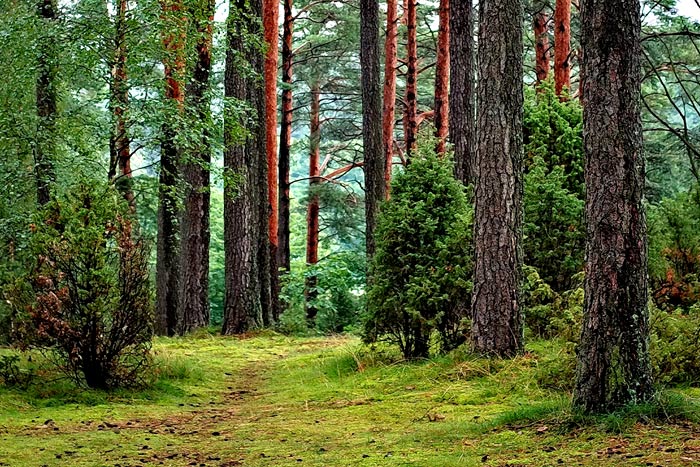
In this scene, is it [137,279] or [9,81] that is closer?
[137,279]

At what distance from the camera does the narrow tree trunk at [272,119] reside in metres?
20.7

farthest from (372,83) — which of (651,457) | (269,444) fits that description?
(651,457)

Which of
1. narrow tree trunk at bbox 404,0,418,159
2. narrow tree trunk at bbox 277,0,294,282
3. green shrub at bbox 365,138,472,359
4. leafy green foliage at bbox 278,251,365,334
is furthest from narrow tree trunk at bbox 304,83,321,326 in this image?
green shrub at bbox 365,138,472,359

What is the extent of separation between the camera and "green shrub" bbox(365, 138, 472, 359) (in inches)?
336

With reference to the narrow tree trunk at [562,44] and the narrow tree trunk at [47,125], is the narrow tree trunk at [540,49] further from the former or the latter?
the narrow tree trunk at [47,125]

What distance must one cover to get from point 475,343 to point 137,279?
10.5 ft

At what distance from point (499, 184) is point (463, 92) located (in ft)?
21.0

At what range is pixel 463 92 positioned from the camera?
13867 millimetres

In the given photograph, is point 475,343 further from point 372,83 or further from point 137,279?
point 372,83

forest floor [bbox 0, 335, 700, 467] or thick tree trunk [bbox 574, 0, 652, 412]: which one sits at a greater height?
thick tree trunk [bbox 574, 0, 652, 412]

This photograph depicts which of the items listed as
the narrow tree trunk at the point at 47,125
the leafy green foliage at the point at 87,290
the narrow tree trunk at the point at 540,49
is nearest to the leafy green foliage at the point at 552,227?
the leafy green foliage at the point at 87,290

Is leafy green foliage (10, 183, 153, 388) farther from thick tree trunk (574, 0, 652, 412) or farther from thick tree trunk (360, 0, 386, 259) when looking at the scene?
thick tree trunk (360, 0, 386, 259)

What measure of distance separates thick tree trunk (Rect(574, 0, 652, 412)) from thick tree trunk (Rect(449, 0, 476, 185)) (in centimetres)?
849

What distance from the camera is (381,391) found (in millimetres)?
7488
